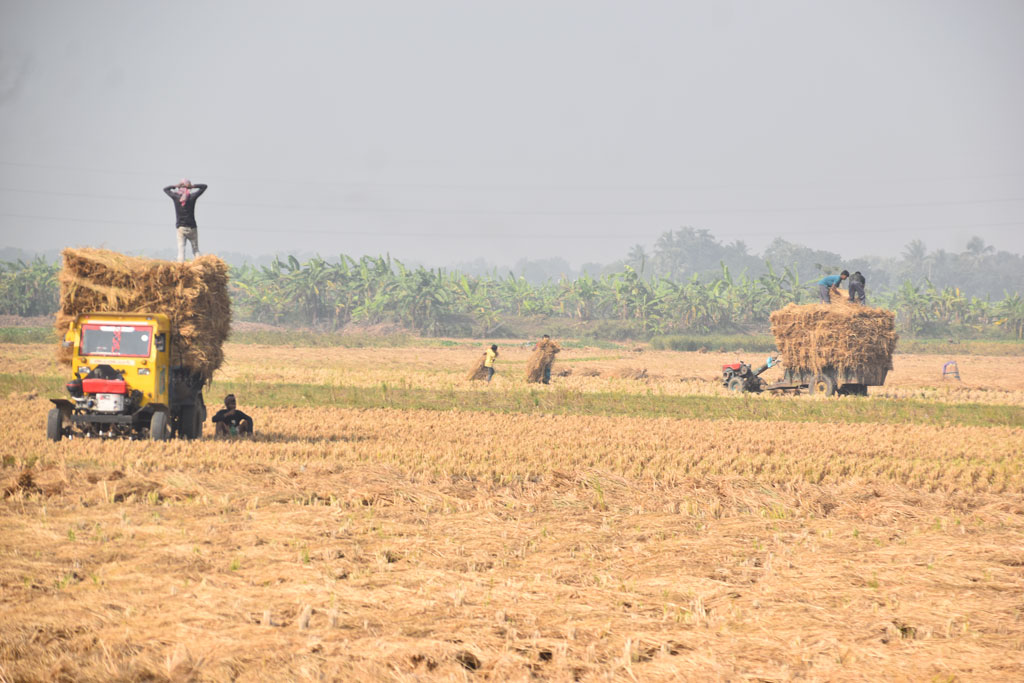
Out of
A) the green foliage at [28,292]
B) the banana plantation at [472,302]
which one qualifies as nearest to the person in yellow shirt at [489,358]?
the banana plantation at [472,302]

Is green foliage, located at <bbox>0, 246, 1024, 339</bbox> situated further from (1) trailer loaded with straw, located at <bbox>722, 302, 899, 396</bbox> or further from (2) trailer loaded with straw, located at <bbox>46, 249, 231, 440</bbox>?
(2) trailer loaded with straw, located at <bbox>46, 249, 231, 440</bbox>

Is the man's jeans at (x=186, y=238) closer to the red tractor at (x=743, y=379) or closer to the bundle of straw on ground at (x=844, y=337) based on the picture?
the bundle of straw on ground at (x=844, y=337)

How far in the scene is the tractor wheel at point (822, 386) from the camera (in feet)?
83.1

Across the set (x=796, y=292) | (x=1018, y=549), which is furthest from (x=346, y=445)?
(x=796, y=292)

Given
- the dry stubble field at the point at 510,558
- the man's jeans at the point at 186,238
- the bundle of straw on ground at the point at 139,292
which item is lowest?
the dry stubble field at the point at 510,558

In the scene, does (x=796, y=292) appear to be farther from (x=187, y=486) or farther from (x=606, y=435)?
(x=187, y=486)

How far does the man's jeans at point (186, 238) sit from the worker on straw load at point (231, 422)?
8.76ft

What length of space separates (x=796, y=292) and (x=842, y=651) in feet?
226

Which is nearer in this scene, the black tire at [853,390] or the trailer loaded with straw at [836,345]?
the trailer loaded with straw at [836,345]

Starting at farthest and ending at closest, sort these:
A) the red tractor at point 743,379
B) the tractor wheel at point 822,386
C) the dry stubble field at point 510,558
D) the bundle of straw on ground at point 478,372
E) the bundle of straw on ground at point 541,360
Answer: the bundle of straw on ground at point 478,372, the bundle of straw on ground at point 541,360, the red tractor at point 743,379, the tractor wheel at point 822,386, the dry stubble field at point 510,558

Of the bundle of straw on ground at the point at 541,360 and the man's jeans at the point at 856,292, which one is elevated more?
the man's jeans at the point at 856,292

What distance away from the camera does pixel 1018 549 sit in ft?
29.8

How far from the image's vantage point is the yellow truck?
14.7m

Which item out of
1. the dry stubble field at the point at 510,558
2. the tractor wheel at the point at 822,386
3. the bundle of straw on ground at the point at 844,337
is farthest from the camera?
the tractor wheel at the point at 822,386
